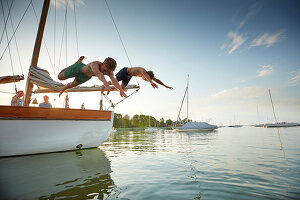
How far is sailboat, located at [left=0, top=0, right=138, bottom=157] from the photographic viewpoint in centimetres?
504

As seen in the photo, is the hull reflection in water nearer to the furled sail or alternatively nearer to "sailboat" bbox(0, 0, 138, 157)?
"sailboat" bbox(0, 0, 138, 157)

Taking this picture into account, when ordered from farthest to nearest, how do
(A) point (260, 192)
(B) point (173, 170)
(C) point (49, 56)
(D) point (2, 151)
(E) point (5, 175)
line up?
1. (C) point (49, 56)
2. (D) point (2, 151)
3. (B) point (173, 170)
4. (E) point (5, 175)
5. (A) point (260, 192)

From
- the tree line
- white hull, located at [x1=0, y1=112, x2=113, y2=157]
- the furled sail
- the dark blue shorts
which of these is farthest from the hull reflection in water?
the tree line

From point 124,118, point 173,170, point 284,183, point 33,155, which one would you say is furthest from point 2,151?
point 124,118

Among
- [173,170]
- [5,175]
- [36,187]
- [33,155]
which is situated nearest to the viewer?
[36,187]

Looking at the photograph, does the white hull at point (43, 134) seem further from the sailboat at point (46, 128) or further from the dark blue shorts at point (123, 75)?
the dark blue shorts at point (123, 75)

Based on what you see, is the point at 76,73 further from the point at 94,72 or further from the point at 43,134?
the point at 43,134

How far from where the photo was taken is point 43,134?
552 cm

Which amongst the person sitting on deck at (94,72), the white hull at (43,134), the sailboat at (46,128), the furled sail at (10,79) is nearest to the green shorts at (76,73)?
the person sitting on deck at (94,72)

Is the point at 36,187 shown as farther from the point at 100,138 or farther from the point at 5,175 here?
the point at 100,138

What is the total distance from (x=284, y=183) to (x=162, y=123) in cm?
12940

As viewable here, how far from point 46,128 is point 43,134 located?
0.78 feet

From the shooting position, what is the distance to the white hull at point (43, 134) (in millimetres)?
5047

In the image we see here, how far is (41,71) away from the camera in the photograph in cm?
755
